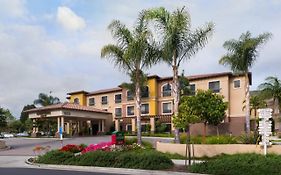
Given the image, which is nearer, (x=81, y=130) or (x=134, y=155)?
(x=134, y=155)

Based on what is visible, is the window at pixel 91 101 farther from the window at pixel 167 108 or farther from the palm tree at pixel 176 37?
the palm tree at pixel 176 37

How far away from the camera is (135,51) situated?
2597cm

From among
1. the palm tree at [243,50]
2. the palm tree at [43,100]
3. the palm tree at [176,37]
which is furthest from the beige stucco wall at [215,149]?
the palm tree at [43,100]

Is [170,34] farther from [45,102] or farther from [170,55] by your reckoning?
[45,102]

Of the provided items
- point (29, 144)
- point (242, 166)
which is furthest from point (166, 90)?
point (242, 166)

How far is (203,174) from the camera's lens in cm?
1576

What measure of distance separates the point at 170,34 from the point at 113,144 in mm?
7685

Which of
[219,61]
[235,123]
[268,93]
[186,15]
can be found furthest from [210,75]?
[186,15]

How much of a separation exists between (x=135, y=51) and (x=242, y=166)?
12871mm

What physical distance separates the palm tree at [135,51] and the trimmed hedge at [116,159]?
7.54 m

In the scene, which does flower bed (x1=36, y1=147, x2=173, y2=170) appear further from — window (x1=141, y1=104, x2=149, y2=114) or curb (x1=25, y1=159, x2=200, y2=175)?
window (x1=141, y1=104, x2=149, y2=114)

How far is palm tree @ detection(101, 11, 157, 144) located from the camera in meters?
26.2

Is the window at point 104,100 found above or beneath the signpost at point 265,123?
above

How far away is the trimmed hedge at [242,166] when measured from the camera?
14.7 metres
